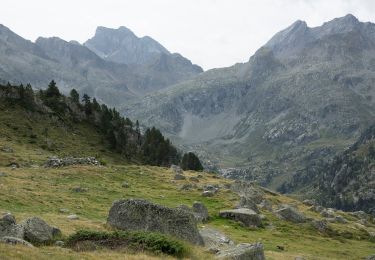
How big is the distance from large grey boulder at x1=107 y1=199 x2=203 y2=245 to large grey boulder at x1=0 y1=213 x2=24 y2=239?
8464 millimetres

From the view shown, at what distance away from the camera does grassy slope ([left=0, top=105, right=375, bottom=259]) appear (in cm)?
3247

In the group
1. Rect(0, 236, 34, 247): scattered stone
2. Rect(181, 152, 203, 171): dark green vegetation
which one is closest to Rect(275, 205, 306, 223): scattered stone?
Rect(0, 236, 34, 247): scattered stone

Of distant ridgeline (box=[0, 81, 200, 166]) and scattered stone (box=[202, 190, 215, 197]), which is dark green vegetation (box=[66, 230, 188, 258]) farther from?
distant ridgeline (box=[0, 81, 200, 166])

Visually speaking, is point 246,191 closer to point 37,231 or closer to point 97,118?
point 37,231

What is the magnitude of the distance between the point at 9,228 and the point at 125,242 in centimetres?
610

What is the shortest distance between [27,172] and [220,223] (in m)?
25.4

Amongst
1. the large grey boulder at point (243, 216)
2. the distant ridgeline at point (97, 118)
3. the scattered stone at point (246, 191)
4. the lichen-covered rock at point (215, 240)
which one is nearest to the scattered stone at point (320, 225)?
the scattered stone at point (246, 191)

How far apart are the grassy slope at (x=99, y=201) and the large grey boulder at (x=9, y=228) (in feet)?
6.34

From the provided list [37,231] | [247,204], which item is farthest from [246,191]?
[37,231]

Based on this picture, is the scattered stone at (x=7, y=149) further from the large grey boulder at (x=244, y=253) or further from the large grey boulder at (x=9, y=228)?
the large grey boulder at (x=244, y=253)

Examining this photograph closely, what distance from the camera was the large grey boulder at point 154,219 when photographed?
31141 mm

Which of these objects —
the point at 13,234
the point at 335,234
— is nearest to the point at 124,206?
the point at 13,234

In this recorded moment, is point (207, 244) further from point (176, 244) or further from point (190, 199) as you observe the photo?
point (190, 199)

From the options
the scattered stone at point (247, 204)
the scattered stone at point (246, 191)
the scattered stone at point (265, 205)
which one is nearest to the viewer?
the scattered stone at point (247, 204)
